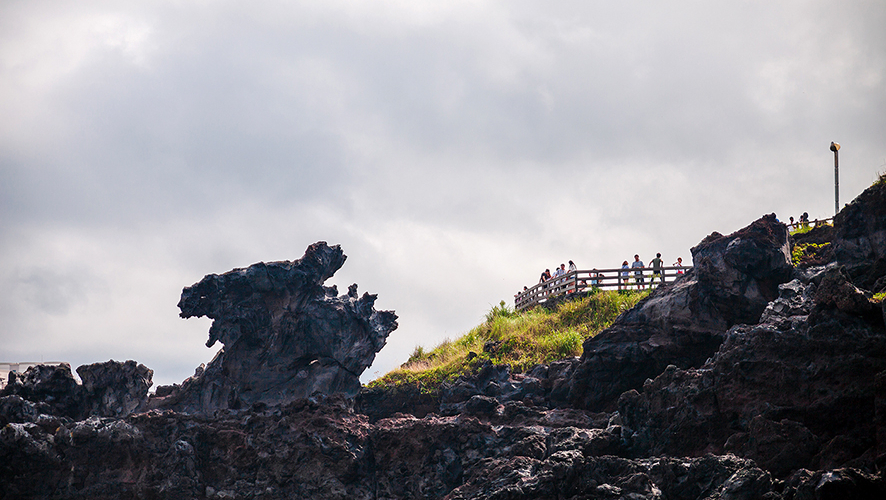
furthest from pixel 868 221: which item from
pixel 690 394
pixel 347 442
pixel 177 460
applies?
pixel 177 460

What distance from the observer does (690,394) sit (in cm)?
1875

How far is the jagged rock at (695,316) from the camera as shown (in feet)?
74.9

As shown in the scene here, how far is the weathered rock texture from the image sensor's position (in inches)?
1016

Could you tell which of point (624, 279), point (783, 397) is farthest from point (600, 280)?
point (783, 397)

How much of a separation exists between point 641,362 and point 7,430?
2005 centimetres

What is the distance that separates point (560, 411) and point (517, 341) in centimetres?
1051

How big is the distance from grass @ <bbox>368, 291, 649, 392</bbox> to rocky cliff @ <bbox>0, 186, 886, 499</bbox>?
7.13 feet

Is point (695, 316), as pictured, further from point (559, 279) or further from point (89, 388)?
point (89, 388)

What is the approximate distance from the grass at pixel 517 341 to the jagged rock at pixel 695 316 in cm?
592

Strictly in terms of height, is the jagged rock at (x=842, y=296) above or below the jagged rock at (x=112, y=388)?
above

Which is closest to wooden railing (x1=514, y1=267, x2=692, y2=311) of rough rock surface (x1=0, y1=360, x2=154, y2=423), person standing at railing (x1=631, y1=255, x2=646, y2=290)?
person standing at railing (x1=631, y1=255, x2=646, y2=290)

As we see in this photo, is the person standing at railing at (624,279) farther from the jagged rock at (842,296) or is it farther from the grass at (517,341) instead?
the jagged rock at (842,296)

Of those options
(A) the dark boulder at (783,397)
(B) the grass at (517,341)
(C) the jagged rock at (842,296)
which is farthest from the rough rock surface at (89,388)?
(C) the jagged rock at (842,296)

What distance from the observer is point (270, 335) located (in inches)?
1028
